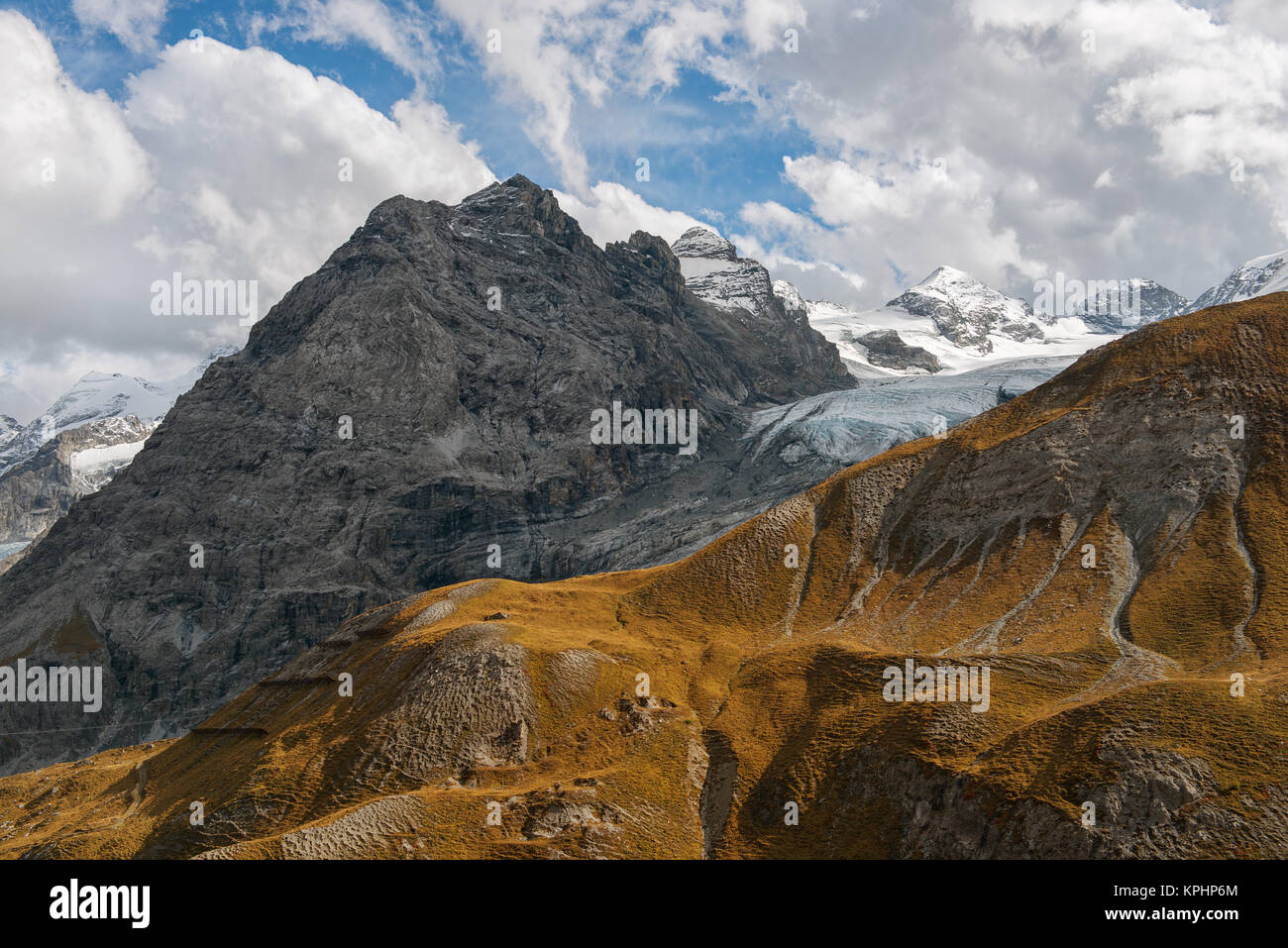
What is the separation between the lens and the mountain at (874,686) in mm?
54719

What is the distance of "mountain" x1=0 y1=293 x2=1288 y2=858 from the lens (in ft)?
180

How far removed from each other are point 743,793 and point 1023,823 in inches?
884

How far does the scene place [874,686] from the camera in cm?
7388

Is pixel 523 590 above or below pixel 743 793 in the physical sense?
above

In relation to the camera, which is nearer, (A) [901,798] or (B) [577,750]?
(A) [901,798]
